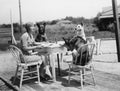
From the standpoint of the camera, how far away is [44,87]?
3844 mm

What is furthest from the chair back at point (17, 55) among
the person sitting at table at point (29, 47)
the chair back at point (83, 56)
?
the chair back at point (83, 56)

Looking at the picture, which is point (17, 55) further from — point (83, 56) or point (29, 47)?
point (83, 56)

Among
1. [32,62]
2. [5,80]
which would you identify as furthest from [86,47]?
[5,80]

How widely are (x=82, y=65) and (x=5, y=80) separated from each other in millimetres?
1885

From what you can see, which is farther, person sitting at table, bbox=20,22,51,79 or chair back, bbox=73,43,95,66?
person sitting at table, bbox=20,22,51,79

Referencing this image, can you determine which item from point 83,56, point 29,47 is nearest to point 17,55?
point 29,47

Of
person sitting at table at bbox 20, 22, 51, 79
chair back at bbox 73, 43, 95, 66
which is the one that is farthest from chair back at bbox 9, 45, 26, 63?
chair back at bbox 73, 43, 95, 66

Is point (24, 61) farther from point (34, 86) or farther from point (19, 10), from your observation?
point (19, 10)

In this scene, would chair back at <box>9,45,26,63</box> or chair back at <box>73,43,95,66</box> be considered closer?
chair back at <box>73,43,95,66</box>

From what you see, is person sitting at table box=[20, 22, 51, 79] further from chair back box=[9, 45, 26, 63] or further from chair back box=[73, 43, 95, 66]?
chair back box=[73, 43, 95, 66]

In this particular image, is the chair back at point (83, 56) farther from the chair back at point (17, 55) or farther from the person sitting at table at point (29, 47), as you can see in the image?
the chair back at point (17, 55)

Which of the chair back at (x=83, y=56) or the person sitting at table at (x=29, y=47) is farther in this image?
the person sitting at table at (x=29, y=47)

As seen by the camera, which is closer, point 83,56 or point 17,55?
point 83,56

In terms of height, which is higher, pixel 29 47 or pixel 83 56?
pixel 29 47
